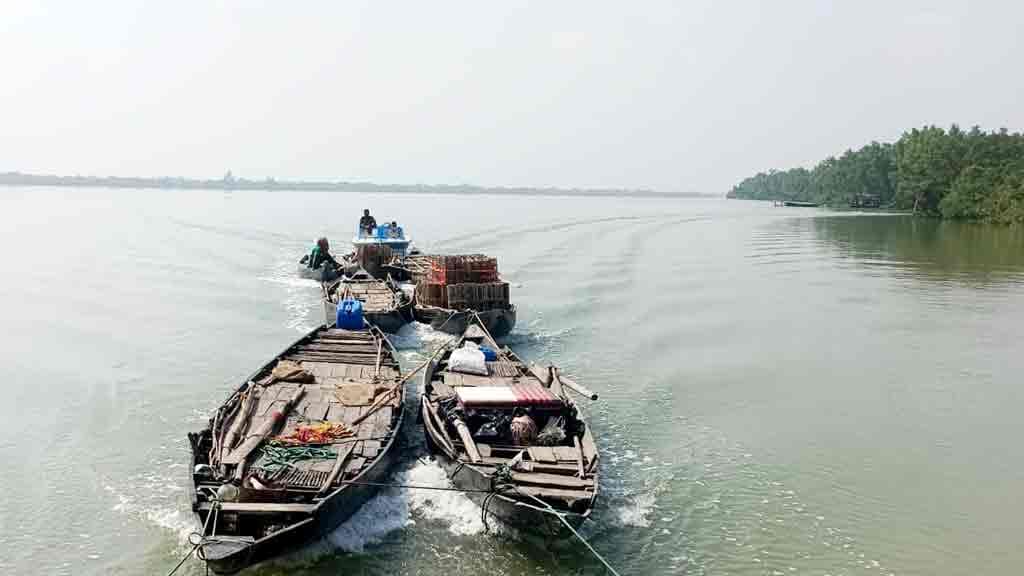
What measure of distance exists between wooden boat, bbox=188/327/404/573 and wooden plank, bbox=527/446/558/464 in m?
2.44

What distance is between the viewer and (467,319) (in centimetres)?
2420

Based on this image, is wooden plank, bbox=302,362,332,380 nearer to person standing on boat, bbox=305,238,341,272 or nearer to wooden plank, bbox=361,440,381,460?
wooden plank, bbox=361,440,381,460

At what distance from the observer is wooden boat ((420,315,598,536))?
1091 cm

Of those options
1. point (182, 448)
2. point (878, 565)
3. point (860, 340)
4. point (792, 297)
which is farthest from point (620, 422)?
point (792, 297)

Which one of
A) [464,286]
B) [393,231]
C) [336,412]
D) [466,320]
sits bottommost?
[336,412]

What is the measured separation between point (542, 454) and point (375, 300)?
52.9ft

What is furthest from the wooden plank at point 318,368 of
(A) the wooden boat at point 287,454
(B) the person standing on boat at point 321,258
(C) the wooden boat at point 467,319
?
(B) the person standing on boat at point 321,258

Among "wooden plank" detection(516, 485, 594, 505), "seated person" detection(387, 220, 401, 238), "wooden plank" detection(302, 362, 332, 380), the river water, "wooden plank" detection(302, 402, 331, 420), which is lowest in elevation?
the river water

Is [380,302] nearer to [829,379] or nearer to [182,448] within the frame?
[182,448]

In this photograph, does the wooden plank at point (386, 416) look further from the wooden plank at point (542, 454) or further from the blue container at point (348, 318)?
the blue container at point (348, 318)

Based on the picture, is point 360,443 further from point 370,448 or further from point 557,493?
point 557,493

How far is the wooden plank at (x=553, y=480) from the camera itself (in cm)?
1116

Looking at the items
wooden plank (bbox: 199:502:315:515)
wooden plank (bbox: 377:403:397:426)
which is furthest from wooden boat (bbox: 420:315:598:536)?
wooden plank (bbox: 199:502:315:515)

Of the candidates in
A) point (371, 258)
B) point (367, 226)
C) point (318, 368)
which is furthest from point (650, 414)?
point (367, 226)
